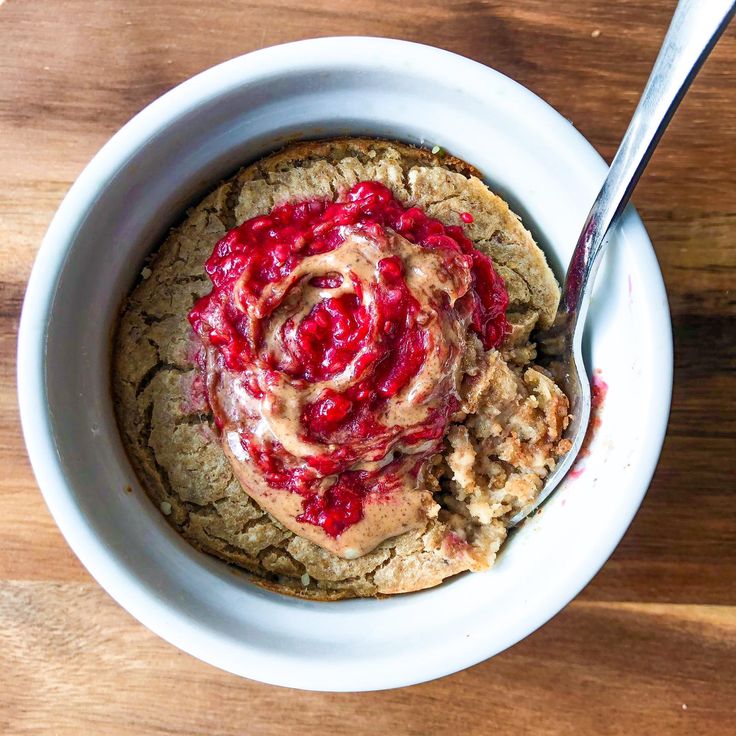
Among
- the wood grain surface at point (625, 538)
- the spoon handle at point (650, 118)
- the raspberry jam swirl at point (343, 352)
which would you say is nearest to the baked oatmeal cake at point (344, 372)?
the raspberry jam swirl at point (343, 352)

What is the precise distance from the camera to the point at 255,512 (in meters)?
1.86

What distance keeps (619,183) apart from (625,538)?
3.42 feet

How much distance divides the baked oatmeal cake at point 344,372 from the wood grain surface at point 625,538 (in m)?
0.41

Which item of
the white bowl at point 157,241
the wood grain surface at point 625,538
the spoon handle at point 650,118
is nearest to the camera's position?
the spoon handle at point 650,118

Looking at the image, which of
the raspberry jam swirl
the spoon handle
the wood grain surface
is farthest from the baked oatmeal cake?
the wood grain surface

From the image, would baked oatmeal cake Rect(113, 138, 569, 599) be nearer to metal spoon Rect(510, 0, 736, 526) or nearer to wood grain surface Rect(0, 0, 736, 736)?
metal spoon Rect(510, 0, 736, 526)

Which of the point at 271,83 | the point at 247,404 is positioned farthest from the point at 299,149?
the point at 247,404

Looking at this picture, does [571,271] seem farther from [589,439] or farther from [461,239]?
[589,439]

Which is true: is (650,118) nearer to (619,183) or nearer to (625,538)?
(619,183)

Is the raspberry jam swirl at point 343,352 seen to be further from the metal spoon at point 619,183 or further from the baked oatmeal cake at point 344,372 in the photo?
the metal spoon at point 619,183

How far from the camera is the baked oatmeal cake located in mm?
1666

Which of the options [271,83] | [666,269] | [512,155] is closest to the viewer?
[271,83]

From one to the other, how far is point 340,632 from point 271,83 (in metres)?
1.23

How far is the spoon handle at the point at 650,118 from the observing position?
4.58ft
